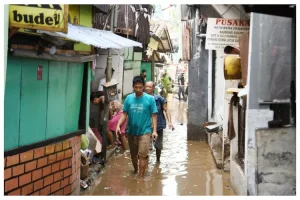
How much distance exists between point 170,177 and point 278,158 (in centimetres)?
330

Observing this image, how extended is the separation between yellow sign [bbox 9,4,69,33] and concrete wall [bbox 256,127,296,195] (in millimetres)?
2752

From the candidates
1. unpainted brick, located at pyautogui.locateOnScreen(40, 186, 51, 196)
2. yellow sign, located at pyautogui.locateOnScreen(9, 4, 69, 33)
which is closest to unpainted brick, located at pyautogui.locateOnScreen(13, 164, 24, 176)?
unpainted brick, located at pyautogui.locateOnScreen(40, 186, 51, 196)

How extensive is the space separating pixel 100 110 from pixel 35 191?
5.15 m

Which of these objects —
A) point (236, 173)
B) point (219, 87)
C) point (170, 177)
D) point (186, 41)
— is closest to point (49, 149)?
point (236, 173)

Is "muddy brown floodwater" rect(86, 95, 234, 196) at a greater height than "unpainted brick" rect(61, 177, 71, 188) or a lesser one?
lesser

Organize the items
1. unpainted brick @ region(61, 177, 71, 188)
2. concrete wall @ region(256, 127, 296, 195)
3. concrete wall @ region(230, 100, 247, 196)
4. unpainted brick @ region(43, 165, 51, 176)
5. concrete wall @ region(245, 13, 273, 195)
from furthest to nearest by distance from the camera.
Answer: unpainted brick @ region(61, 177, 71, 188)
concrete wall @ region(230, 100, 247, 196)
unpainted brick @ region(43, 165, 51, 176)
concrete wall @ region(245, 13, 273, 195)
concrete wall @ region(256, 127, 296, 195)

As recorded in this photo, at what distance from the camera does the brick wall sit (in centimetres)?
480

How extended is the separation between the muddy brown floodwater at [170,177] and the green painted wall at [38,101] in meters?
1.52

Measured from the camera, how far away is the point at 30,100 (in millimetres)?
5191

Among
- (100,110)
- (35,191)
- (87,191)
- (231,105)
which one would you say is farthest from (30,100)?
(100,110)

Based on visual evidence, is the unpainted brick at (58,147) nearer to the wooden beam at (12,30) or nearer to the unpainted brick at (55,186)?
the unpainted brick at (55,186)

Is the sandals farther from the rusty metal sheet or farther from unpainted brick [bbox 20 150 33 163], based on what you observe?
the rusty metal sheet

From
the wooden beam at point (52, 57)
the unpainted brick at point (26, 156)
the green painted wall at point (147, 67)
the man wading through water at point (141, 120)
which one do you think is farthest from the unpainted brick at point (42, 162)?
the green painted wall at point (147, 67)
